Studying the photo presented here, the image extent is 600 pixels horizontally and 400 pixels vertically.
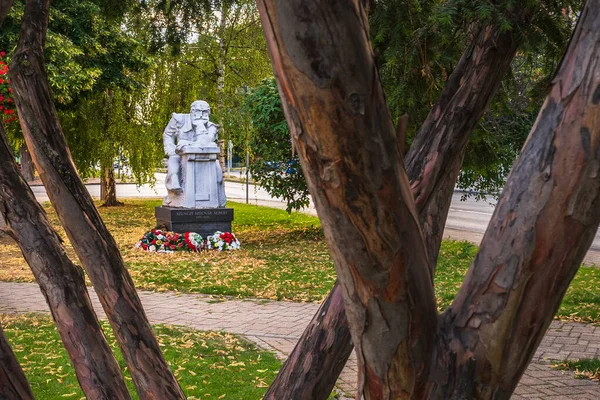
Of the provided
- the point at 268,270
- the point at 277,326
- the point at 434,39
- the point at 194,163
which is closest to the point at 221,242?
the point at 194,163

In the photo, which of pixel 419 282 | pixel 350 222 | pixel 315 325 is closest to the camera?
pixel 350 222

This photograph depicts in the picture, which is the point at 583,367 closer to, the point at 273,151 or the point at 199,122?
the point at 273,151

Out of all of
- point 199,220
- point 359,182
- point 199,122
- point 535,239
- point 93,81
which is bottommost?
point 199,220

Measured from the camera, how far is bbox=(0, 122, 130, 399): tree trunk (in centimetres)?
273

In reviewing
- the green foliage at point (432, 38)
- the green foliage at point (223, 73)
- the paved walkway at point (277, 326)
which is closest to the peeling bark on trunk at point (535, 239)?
the green foliage at point (432, 38)

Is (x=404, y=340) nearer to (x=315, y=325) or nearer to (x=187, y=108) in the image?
(x=315, y=325)

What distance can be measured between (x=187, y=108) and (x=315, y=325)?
2412cm

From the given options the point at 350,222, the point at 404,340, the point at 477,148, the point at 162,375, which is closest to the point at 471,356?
the point at 404,340

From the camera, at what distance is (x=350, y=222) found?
4.94 feet

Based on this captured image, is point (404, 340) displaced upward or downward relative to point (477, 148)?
downward

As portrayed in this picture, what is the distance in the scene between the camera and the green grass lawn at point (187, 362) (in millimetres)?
6215

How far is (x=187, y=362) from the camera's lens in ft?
22.9

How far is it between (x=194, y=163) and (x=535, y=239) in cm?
1595

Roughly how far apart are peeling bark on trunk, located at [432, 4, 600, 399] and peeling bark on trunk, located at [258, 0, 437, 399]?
0.33 feet
